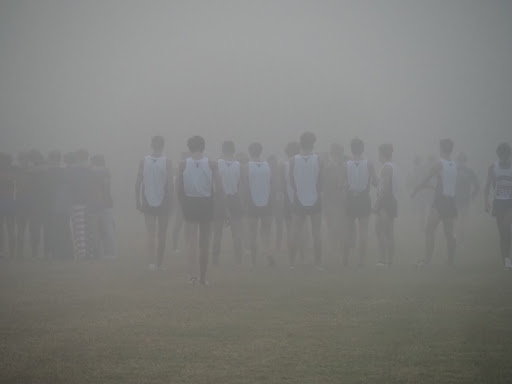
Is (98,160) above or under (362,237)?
above

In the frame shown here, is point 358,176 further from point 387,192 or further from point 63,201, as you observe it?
point 63,201

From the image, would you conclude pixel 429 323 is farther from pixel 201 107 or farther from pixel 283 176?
pixel 201 107

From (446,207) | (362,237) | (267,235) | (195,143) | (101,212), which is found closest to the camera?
(195,143)

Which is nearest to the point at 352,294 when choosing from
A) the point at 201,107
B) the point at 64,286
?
the point at 64,286

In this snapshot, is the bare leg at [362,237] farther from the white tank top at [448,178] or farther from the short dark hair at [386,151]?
the white tank top at [448,178]

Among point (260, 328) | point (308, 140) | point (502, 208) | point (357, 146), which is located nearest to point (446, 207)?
point (502, 208)

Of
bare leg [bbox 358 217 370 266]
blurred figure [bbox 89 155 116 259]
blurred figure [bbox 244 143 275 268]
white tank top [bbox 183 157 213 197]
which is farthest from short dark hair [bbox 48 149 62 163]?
bare leg [bbox 358 217 370 266]

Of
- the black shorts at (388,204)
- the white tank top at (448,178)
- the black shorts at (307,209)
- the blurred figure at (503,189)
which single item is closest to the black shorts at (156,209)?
the black shorts at (307,209)

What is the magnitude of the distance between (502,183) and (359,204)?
2.84 m

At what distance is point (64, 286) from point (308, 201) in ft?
16.3

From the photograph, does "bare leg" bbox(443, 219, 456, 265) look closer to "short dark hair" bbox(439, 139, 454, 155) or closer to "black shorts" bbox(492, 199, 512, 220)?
"black shorts" bbox(492, 199, 512, 220)

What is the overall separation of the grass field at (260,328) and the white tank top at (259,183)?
1.68m

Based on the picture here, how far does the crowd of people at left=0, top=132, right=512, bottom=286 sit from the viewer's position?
11.0 meters

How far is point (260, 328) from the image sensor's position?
24.8ft
